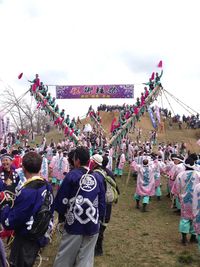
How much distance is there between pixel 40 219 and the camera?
3035mm

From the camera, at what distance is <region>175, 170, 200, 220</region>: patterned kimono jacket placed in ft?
20.5

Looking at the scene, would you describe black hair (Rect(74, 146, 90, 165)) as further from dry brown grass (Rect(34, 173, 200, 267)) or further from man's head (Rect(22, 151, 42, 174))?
dry brown grass (Rect(34, 173, 200, 267))

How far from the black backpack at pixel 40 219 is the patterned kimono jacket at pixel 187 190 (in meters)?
3.82

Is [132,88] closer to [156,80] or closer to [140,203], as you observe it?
[156,80]

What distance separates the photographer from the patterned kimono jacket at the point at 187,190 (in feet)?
20.5

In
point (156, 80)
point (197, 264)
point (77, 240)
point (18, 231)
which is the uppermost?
point (156, 80)

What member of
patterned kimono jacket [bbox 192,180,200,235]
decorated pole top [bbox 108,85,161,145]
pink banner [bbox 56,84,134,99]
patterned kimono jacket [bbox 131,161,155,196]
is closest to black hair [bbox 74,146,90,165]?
patterned kimono jacket [bbox 192,180,200,235]

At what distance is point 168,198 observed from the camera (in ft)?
38.1

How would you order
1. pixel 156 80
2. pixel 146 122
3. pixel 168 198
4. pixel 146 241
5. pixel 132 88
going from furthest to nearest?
pixel 146 122
pixel 132 88
pixel 156 80
pixel 168 198
pixel 146 241

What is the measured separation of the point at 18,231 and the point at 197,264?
3.62 m

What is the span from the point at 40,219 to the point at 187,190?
13.2ft

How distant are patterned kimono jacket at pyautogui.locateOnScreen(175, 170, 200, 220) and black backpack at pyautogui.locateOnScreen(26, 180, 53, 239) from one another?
12.5ft

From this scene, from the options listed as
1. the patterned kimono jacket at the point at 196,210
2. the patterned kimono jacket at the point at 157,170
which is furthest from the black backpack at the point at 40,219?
the patterned kimono jacket at the point at 157,170

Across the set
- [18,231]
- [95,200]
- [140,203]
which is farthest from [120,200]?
Result: [18,231]
